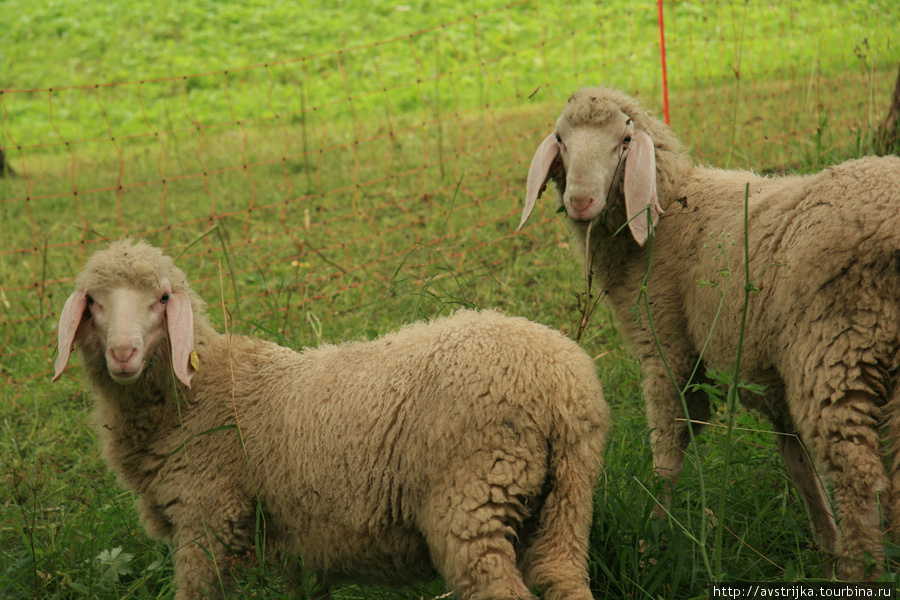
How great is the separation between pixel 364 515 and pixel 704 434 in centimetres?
173

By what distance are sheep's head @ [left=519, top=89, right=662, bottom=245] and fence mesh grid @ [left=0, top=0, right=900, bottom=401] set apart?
0.64 m

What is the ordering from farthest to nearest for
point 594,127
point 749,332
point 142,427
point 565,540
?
point 594,127, point 142,427, point 749,332, point 565,540

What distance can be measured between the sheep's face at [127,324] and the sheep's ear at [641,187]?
1.85m

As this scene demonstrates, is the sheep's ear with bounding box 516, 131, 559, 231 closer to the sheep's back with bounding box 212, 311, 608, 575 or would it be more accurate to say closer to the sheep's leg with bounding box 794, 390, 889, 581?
the sheep's back with bounding box 212, 311, 608, 575

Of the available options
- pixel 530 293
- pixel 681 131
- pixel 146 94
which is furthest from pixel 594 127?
A: pixel 146 94

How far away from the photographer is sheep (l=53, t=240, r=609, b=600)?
2359 millimetres

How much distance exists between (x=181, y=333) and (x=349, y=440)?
78 cm

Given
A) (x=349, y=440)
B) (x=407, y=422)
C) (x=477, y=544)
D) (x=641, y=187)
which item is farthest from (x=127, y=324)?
(x=641, y=187)

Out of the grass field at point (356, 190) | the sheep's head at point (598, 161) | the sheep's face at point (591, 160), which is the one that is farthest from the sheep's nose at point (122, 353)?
the sheep's face at point (591, 160)

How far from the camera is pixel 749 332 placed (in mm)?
2797

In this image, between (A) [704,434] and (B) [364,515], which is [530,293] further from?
(B) [364,515]

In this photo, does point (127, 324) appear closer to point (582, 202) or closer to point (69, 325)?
point (69, 325)

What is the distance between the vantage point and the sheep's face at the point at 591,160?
10.7ft

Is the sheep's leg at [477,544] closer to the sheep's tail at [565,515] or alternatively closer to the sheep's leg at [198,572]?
the sheep's tail at [565,515]
